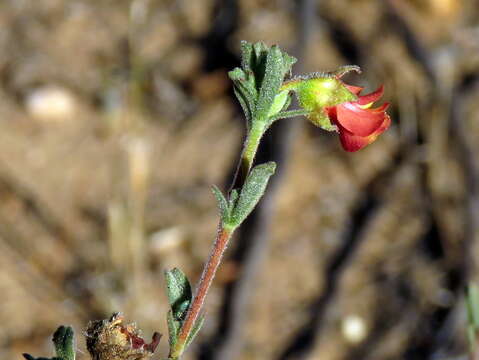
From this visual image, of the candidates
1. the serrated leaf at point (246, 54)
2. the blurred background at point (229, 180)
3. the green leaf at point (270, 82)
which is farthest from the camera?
the blurred background at point (229, 180)

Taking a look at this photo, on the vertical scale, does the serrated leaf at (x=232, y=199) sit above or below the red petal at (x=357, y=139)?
below

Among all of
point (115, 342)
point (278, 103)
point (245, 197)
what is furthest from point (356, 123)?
point (115, 342)

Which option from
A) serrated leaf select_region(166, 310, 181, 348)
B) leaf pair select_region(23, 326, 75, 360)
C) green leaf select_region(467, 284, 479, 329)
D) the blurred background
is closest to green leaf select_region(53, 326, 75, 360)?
leaf pair select_region(23, 326, 75, 360)

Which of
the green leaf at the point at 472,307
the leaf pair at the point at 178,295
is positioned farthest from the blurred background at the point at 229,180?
the leaf pair at the point at 178,295

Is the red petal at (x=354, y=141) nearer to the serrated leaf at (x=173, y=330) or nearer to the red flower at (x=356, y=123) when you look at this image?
the red flower at (x=356, y=123)

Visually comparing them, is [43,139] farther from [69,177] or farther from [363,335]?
[363,335]

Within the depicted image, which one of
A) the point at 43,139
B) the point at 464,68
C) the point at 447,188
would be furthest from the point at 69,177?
the point at 464,68

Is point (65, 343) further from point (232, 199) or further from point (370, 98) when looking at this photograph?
point (370, 98)
